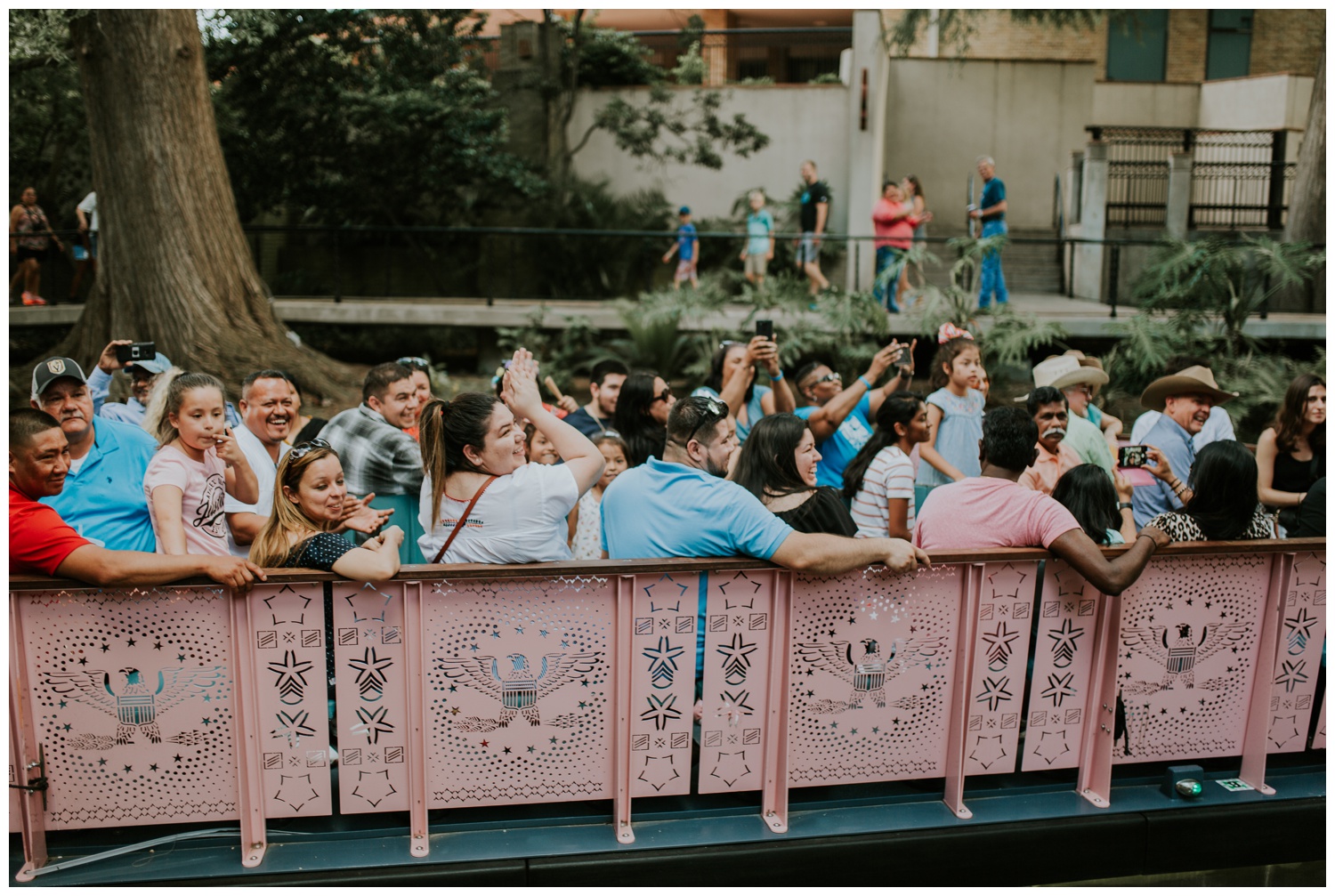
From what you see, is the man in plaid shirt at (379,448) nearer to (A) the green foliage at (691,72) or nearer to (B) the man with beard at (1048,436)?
(B) the man with beard at (1048,436)

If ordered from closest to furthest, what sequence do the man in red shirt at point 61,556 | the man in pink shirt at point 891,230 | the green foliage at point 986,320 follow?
the man in red shirt at point 61,556 < the green foliage at point 986,320 < the man in pink shirt at point 891,230

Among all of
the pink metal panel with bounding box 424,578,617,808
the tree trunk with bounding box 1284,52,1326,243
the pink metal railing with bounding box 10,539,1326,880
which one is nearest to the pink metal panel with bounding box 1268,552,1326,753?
the pink metal railing with bounding box 10,539,1326,880

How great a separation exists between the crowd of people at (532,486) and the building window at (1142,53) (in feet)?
70.5

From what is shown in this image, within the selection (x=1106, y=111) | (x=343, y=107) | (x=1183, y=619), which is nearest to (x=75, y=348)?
(x=343, y=107)

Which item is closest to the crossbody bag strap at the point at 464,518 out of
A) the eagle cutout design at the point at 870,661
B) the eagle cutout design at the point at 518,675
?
the eagle cutout design at the point at 518,675

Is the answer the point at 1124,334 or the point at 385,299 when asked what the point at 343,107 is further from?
the point at 1124,334

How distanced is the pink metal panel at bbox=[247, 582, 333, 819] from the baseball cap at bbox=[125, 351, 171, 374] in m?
2.58

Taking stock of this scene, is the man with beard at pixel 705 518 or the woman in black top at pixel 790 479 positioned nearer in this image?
the man with beard at pixel 705 518

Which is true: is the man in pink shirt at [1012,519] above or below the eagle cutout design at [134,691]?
above

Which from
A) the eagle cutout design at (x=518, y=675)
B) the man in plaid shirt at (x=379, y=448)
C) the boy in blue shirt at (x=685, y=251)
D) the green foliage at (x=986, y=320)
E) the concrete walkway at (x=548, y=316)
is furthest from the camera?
the boy in blue shirt at (x=685, y=251)

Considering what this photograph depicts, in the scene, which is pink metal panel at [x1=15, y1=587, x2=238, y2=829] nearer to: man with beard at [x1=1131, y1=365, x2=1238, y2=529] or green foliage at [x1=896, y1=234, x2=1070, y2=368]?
man with beard at [x1=1131, y1=365, x2=1238, y2=529]

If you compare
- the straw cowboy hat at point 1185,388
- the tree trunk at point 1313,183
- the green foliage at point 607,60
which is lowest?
the straw cowboy hat at point 1185,388

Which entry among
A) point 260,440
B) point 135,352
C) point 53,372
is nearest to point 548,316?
point 135,352

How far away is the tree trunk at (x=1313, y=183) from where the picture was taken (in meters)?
13.9
